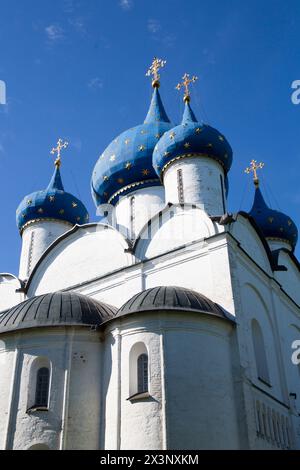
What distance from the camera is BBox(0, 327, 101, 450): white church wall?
336 inches

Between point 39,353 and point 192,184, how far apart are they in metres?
5.10

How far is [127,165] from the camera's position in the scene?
14547mm

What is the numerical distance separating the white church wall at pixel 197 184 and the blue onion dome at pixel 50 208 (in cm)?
356

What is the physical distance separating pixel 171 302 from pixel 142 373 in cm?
126

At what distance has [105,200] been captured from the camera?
1509 cm

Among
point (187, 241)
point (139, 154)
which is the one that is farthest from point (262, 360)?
point (139, 154)

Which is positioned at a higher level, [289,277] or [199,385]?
[289,277]

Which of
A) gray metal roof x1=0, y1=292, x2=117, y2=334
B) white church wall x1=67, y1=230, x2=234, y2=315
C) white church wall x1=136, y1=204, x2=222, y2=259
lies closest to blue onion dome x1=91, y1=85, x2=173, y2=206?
white church wall x1=136, y1=204, x2=222, y2=259

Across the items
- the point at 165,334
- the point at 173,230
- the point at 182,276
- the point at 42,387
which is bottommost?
the point at 42,387

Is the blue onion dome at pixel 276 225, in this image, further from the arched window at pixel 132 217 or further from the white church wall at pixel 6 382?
the white church wall at pixel 6 382

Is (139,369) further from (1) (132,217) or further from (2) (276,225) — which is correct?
(2) (276,225)

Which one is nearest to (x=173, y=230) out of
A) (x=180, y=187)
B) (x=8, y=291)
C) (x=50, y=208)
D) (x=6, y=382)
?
(x=180, y=187)

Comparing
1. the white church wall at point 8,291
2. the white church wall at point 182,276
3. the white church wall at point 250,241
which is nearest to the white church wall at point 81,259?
the white church wall at point 182,276

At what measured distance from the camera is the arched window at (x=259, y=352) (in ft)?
33.8
